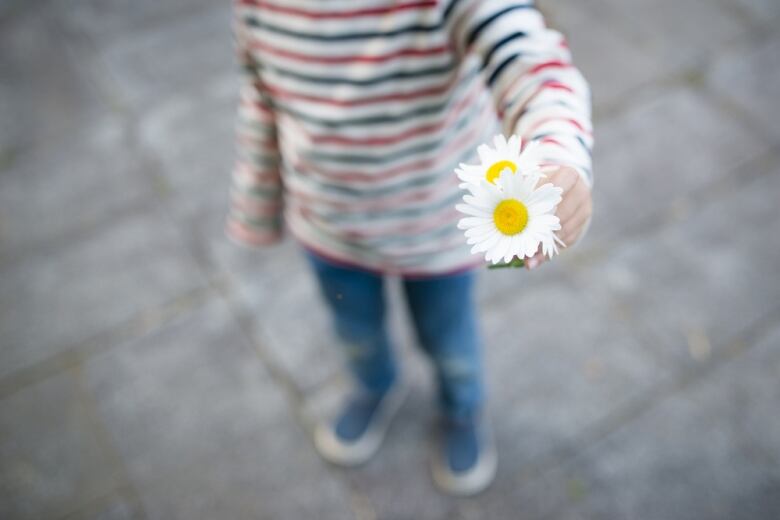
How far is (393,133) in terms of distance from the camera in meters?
1.20

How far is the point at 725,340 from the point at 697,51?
58.6 inches

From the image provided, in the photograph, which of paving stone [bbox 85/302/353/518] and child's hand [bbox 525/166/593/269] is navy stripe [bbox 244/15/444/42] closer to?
child's hand [bbox 525/166/593/269]

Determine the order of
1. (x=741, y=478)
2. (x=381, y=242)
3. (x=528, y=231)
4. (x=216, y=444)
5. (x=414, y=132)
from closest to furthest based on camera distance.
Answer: (x=528, y=231) → (x=414, y=132) → (x=381, y=242) → (x=741, y=478) → (x=216, y=444)

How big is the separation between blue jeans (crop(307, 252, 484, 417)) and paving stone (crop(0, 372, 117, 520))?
3.00ft

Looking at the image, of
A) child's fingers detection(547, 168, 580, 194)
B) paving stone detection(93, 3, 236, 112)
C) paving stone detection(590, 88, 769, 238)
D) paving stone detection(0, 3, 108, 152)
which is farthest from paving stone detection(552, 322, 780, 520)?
paving stone detection(0, 3, 108, 152)

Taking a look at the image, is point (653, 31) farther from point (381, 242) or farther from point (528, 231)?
point (528, 231)

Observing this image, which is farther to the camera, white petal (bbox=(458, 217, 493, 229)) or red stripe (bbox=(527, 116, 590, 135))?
red stripe (bbox=(527, 116, 590, 135))

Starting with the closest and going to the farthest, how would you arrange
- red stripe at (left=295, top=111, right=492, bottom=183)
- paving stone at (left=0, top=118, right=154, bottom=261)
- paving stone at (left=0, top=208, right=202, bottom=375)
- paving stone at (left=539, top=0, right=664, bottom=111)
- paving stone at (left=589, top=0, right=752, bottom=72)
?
1. red stripe at (left=295, top=111, right=492, bottom=183)
2. paving stone at (left=0, top=208, right=202, bottom=375)
3. paving stone at (left=0, top=118, right=154, bottom=261)
4. paving stone at (left=539, top=0, right=664, bottom=111)
5. paving stone at (left=589, top=0, right=752, bottom=72)

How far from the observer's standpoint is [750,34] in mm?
3078

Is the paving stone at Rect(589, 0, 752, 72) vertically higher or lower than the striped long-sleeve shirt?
lower

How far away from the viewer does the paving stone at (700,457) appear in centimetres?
188

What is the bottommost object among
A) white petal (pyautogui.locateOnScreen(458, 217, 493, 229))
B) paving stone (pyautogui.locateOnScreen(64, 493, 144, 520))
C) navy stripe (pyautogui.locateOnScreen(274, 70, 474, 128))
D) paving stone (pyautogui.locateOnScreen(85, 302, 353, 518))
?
paving stone (pyautogui.locateOnScreen(64, 493, 144, 520))

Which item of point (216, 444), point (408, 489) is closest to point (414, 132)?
point (408, 489)

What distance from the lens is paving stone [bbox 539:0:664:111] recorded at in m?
2.94
